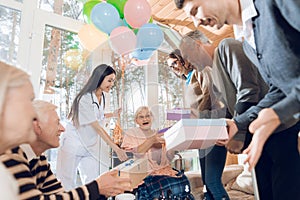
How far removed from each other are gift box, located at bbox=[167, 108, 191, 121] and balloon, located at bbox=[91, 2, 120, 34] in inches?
24.2

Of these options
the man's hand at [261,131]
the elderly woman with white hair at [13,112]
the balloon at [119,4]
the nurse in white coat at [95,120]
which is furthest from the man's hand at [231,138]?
the balloon at [119,4]

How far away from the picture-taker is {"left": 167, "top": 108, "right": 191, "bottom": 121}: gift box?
0.67 m

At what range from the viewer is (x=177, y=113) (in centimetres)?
67

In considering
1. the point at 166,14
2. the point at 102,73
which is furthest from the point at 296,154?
the point at 166,14

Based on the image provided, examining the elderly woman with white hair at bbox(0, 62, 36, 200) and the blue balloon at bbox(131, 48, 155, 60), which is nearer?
the elderly woman with white hair at bbox(0, 62, 36, 200)

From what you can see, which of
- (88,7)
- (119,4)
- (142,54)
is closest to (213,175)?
(142,54)

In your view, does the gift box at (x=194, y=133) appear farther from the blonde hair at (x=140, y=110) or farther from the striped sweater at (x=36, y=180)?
the striped sweater at (x=36, y=180)

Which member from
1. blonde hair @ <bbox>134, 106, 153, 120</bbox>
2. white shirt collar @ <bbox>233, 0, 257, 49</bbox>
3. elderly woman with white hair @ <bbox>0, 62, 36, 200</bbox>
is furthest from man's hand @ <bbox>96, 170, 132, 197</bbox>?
white shirt collar @ <bbox>233, 0, 257, 49</bbox>

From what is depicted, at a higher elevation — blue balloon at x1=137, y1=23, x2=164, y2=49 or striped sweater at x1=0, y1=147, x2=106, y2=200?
blue balloon at x1=137, y1=23, x2=164, y2=49

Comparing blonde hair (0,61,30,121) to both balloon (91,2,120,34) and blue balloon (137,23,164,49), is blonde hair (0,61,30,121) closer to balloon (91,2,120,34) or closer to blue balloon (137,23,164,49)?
blue balloon (137,23,164,49)

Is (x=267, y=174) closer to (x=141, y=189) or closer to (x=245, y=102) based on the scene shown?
(x=245, y=102)

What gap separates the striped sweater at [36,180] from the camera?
488 millimetres

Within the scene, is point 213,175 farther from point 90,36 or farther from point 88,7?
point 88,7

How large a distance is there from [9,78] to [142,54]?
388mm
